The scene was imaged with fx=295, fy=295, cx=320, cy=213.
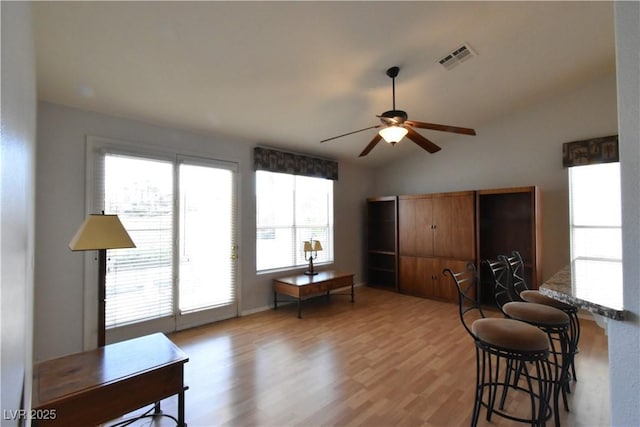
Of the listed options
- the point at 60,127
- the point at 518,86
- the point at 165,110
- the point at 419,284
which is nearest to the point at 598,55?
the point at 518,86

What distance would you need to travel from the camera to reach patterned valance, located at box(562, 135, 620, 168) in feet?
12.7

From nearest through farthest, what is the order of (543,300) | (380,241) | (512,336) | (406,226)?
(512,336) < (543,300) < (406,226) < (380,241)

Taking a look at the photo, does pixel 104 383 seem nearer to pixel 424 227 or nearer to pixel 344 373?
pixel 344 373

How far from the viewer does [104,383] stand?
1.58 meters


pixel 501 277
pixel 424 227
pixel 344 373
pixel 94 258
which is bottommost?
pixel 344 373

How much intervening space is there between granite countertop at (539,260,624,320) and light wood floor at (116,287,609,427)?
3.33 feet

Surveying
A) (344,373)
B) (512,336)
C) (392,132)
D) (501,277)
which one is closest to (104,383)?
(344,373)

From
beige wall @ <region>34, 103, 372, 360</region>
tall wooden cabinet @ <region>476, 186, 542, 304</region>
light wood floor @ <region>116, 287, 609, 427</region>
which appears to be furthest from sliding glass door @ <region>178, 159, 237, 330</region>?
tall wooden cabinet @ <region>476, 186, 542, 304</region>

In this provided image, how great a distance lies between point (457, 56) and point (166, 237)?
12.6 feet

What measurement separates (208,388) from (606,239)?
17.0 feet

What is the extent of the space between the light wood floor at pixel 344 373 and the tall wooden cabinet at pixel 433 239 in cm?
98

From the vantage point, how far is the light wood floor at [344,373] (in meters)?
2.09

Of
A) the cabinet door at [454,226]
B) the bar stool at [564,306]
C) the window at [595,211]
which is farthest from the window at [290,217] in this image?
the window at [595,211]

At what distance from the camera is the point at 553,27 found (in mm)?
2916
